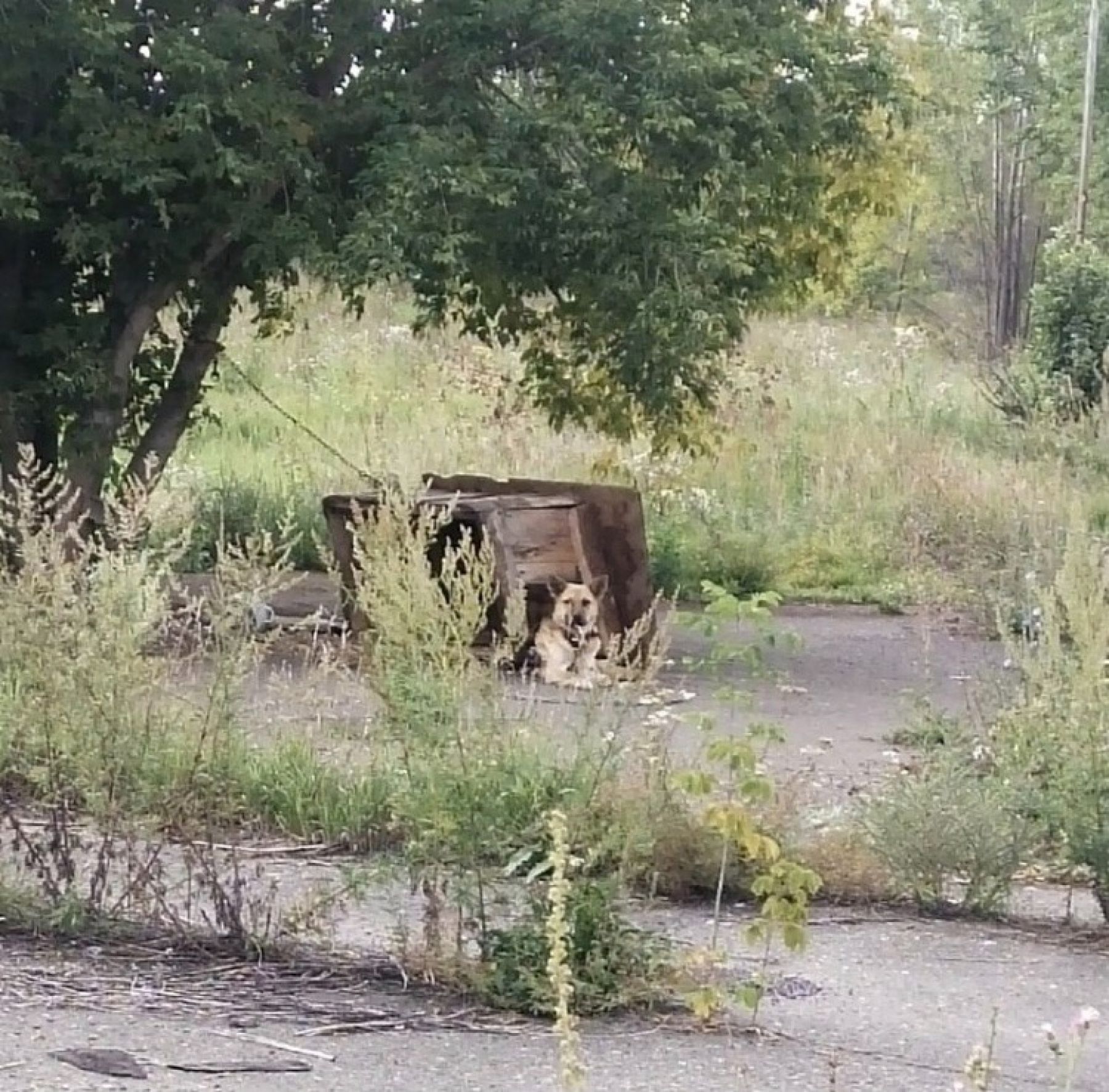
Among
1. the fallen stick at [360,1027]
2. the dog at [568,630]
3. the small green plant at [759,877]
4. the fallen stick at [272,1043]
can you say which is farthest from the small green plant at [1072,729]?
the dog at [568,630]

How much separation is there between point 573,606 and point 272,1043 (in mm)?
6768

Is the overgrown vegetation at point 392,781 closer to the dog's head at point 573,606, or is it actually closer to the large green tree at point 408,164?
the dog's head at point 573,606

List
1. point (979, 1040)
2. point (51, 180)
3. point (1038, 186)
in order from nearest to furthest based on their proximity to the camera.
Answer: point (979, 1040) < point (51, 180) < point (1038, 186)

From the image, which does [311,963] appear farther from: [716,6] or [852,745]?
[716,6]

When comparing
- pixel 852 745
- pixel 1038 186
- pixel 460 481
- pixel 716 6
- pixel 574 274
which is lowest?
pixel 852 745

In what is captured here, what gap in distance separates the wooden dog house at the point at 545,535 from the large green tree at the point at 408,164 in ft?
3.23

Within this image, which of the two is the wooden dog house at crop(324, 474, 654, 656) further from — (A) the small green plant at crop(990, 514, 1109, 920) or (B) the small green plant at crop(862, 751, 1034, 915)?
(B) the small green plant at crop(862, 751, 1034, 915)

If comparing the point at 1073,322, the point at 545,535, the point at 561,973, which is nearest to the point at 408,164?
the point at 545,535

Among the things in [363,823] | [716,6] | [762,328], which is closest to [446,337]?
[762,328]

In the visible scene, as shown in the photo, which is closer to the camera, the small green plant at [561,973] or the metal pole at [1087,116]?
the small green plant at [561,973]

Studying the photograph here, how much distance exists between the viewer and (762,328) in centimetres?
3009

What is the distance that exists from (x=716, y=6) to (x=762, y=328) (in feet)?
59.3

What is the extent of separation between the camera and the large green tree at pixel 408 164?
445 inches

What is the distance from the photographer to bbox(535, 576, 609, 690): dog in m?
10.7
